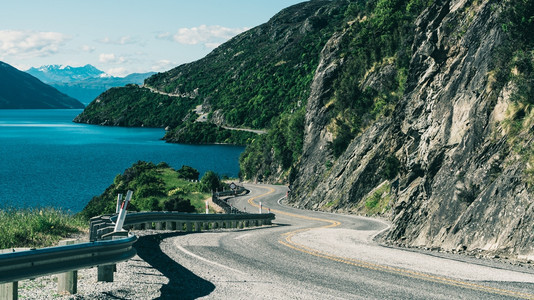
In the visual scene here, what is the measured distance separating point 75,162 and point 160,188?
7592 cm

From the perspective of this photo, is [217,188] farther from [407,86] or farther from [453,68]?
[453,68]

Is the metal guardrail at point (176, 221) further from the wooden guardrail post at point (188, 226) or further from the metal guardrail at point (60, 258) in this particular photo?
the metal guardrail at point (60, 258)

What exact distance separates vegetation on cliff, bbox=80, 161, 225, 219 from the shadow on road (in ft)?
95.8

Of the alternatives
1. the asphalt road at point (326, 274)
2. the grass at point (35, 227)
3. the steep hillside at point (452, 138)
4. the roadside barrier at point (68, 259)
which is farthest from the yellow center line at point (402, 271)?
the grass at point (35, 227)

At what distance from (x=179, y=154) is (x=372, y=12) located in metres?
94.8

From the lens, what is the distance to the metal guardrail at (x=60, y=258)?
6758mm

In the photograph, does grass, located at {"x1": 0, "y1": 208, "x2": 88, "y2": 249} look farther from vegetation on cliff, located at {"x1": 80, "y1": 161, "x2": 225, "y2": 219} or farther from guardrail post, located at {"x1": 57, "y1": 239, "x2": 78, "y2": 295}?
vegetation on cliff, located at {"x1": 80, "y1": 161, "x2": 225, "y2": 219}

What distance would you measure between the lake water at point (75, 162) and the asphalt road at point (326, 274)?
49398 mm

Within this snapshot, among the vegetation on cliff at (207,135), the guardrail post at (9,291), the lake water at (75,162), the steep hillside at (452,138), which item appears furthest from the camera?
the vegetation on cliff at (207,135)

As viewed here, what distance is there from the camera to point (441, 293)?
30.4ft

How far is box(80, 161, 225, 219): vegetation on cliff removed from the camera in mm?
48259

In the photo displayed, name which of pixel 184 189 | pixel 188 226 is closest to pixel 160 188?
pixel 184 189

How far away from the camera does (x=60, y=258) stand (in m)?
7.64

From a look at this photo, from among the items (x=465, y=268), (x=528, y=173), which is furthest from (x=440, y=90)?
(x=465, y=268)
